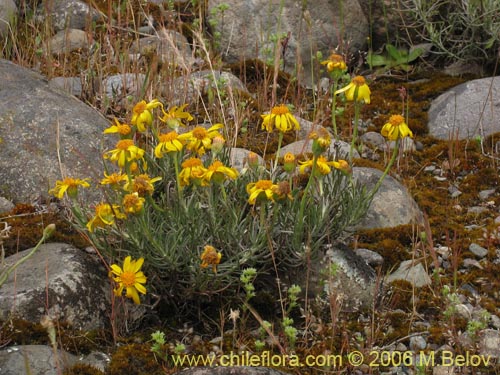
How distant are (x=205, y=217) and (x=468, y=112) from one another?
2.40 metres

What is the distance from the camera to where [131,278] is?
3.02m

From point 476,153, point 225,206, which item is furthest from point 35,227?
point 476,153

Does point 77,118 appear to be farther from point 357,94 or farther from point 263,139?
point 357,94

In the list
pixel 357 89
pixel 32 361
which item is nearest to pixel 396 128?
pixel 357 89

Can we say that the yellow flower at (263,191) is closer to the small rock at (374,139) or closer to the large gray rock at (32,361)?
Result: the large gray rock at (32,361)

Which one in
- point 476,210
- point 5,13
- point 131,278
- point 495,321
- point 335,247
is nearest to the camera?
point 131,278

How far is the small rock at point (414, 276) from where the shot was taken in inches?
142

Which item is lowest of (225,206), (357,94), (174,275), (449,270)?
(449,270)

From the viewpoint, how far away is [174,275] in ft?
10.6

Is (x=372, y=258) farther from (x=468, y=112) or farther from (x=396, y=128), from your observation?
(x=468, y=112)

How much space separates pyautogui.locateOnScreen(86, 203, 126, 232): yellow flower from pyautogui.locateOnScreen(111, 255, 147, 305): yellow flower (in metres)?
0.17

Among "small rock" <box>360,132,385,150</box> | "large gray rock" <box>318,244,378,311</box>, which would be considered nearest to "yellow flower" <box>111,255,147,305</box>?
"large gray rock" <box>318,244,378,311</box>

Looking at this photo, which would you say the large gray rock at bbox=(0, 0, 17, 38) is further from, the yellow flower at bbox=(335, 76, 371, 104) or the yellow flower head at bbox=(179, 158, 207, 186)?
the yellow flower at bbox=(335, 76, 371, 104)

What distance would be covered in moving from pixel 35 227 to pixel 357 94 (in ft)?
5.16
